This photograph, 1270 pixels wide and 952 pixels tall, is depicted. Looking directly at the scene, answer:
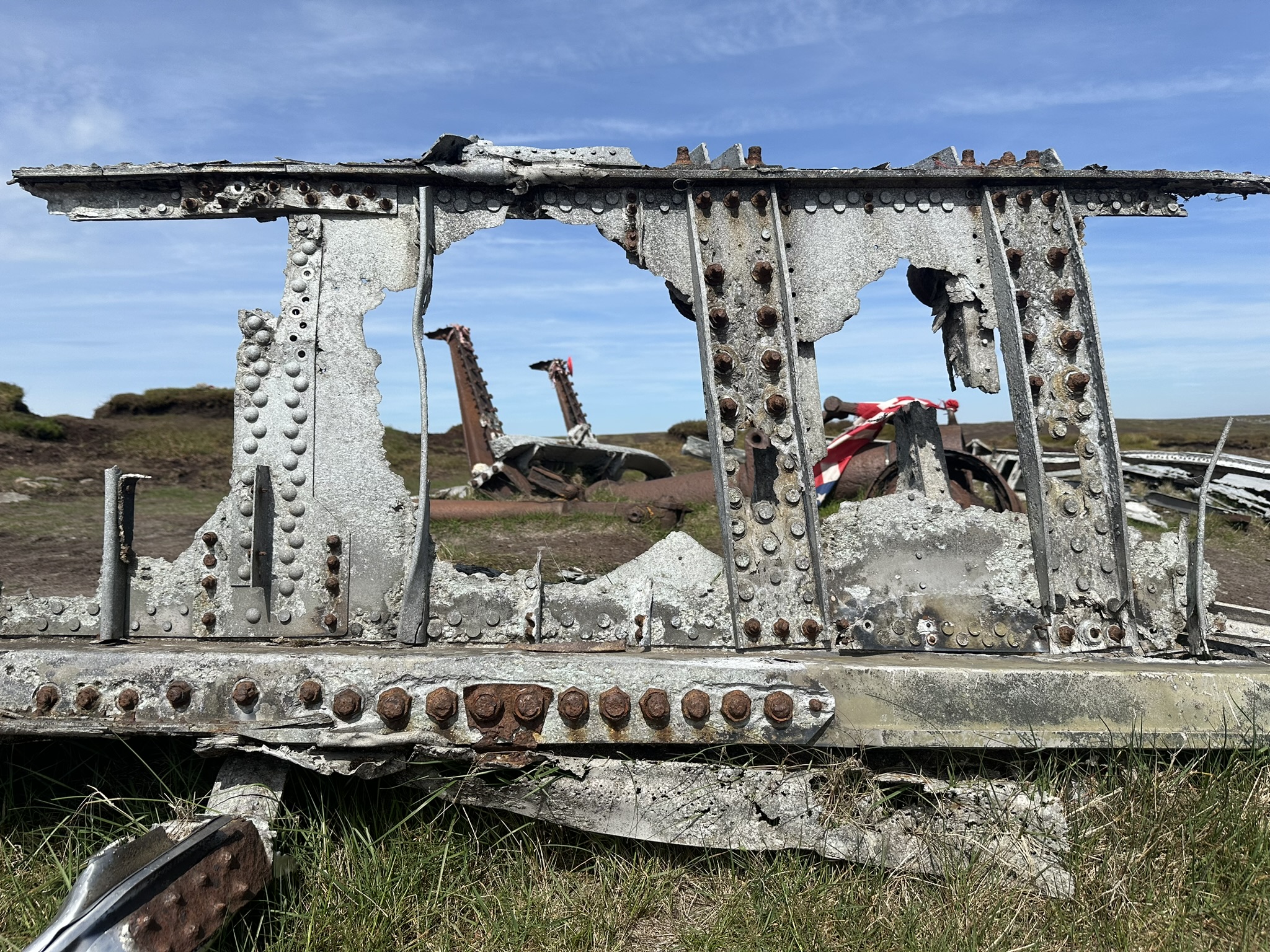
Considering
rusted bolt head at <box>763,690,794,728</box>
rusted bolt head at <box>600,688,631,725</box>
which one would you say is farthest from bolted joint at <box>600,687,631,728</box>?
rusted bolt head at <box>763,690,794,728</box>

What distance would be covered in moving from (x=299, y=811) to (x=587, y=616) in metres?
1.64

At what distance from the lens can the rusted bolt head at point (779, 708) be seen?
3.05m

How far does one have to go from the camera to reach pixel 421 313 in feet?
13.0

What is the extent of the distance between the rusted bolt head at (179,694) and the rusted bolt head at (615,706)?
4.90 feet

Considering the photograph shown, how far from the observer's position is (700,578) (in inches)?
176

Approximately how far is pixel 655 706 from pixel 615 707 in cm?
14

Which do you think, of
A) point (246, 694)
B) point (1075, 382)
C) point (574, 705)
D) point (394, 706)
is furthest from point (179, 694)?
point (1075, 382)

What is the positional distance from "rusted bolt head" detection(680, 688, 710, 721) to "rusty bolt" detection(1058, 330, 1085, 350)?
263 centimetres

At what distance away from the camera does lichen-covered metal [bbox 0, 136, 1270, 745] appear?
3.87 m

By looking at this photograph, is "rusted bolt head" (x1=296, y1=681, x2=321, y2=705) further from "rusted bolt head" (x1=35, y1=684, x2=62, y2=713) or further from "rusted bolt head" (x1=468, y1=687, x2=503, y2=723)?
"rusted bolt head" (x1=35, y1=684, x2=62, y2=713)

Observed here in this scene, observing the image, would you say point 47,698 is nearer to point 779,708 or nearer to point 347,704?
point 347,704

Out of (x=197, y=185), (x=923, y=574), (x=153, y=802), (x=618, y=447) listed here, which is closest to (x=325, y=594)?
(x=153, y=802)

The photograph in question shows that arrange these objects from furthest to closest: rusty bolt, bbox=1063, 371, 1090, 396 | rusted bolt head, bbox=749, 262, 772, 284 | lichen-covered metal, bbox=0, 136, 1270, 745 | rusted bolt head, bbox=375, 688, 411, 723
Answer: rusty bolt, bbox=1063, 371, 1090, 396 → rusted bolt head, bbox=749, 262, 772, 284 → lichen-covered metal, bbox=0, 136, 1270, 745 → rusted bolt head, bbox=375, 688, 411, 723

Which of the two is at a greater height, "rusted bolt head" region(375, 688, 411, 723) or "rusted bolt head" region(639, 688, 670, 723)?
"rusted bolt head" region(375, 688, 411, 723)
